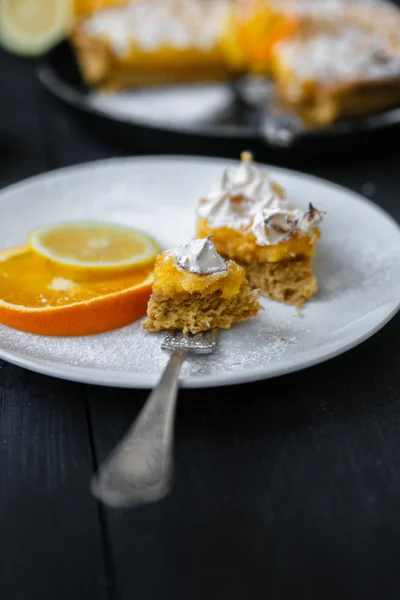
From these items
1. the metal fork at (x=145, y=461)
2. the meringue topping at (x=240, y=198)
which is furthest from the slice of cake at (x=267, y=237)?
the metal fork at (x=145, y=461)

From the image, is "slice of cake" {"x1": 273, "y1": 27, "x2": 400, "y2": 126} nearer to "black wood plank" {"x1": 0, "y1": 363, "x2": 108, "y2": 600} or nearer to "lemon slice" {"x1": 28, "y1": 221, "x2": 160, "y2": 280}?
"lemon slice" {"x1": 28, "y1": 221, "x2": 160, "y2": 280}

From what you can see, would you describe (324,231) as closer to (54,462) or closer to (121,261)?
(121,261)

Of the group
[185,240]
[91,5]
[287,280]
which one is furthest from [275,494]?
[91,5]

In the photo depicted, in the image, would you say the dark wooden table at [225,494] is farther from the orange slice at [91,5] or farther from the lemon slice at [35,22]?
the orange slice at [91,5]

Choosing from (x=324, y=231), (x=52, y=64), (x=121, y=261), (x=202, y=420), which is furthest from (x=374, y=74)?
(x=202, y=420)

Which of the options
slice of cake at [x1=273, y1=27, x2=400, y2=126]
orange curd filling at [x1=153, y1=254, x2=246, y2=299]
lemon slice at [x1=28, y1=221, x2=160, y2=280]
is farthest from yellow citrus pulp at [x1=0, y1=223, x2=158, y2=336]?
slice of cake at [x1=273, y1=27, x2=400, y2=126]
